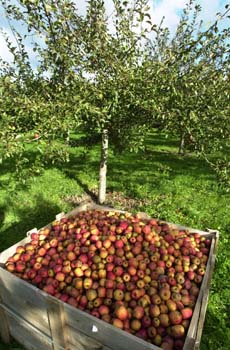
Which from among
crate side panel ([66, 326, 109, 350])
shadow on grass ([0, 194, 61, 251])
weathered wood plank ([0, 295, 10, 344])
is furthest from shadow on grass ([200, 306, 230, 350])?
shadow on grass ([0, 194, 61, 251])

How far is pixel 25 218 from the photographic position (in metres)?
6.04

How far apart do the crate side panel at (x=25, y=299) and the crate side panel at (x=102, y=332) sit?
12.5 inches

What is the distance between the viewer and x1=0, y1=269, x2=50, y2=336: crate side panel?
2560 millimetres

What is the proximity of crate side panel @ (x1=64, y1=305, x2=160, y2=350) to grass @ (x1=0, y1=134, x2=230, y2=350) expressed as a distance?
1.27m

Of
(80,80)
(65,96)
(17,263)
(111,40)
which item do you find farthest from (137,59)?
(17,263)

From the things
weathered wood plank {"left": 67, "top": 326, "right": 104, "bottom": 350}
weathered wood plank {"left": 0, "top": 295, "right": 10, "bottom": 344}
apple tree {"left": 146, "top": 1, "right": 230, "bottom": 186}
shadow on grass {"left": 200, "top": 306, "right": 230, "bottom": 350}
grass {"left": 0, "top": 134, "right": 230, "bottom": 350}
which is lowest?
shadow on grass {"left": 200, "top": 306, "right": 230, "bottom": 350}

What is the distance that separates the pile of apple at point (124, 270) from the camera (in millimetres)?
2412

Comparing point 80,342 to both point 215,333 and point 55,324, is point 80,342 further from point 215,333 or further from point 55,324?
point 215,333

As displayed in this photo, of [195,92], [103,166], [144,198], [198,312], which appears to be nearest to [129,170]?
[144,198]

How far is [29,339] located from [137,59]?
441 cm

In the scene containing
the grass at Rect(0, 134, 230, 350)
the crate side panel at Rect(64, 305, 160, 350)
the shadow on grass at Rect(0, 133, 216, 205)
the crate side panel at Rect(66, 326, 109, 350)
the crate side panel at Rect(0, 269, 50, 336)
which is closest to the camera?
the crate side panel at Rect(64, 305, 160, 350)

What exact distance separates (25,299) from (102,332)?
92cm

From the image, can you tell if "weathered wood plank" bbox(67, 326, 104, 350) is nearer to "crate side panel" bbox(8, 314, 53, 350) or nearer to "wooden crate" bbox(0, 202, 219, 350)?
"wooden crate" bbox(0, 202, 219, 350)

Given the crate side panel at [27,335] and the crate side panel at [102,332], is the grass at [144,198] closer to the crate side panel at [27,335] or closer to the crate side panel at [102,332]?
the crate side panel at [27,335]
